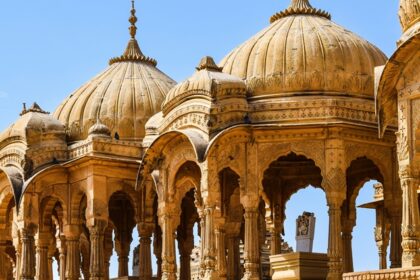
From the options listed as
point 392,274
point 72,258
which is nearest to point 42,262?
point 72,258

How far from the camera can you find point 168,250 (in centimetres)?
3384

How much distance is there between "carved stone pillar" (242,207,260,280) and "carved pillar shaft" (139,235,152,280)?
5.02 metres

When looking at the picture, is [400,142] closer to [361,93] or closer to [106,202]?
[361,93]

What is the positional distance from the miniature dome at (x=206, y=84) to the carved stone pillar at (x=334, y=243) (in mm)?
3527

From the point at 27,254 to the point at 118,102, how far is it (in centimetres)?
506

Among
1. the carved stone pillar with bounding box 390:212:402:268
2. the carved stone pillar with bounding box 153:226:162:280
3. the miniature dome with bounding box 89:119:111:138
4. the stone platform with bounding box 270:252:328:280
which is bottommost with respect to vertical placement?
the stone platform with bounding box 270:252:328:280

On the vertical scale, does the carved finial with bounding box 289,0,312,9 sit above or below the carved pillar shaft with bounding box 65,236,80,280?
above

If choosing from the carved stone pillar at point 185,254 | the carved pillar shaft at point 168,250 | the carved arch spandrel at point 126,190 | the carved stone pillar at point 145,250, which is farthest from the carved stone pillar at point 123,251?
the carved pillar shaft at point 168,250

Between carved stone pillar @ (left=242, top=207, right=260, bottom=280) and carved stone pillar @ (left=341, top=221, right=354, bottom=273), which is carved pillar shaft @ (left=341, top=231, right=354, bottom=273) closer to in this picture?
carved stone pillar @ (left=341, top=221, right=354, bottom=273)

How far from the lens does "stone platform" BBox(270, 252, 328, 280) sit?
3225cm

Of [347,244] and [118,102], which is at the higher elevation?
[118,102]

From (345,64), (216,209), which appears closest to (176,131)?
(216,209)

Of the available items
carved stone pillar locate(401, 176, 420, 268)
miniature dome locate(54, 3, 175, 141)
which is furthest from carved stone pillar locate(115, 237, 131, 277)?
carved stone pillar locate(401, 176, 420, 268)

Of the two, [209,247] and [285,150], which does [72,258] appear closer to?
[209,247]
